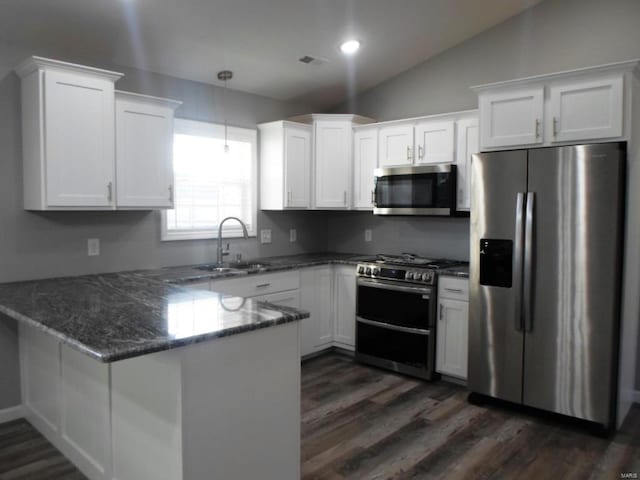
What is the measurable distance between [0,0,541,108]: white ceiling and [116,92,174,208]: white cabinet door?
0.44 m

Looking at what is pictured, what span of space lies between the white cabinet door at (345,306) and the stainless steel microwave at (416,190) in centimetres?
66

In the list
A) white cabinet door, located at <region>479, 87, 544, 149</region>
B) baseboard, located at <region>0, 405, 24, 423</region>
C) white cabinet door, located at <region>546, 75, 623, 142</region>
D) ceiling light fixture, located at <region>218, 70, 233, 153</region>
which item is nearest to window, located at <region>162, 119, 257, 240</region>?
ceiling light fixture, located at <region>218, 70, 233, 153</region>

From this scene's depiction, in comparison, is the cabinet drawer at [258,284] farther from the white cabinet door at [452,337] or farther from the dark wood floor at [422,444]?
the white cabinet door at [452,337]

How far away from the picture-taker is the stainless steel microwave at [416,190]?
3877mm

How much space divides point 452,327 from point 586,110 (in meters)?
1.78

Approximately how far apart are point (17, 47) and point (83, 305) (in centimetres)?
185

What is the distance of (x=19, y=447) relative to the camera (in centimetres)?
281

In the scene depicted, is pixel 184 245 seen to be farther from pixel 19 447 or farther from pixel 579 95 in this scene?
pixel 579 95

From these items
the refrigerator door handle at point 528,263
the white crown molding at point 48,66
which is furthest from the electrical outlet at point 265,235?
the refrigerator door handle at point 528,263

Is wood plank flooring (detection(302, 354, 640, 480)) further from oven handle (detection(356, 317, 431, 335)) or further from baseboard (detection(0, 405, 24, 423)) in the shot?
baseboard (detection(0, 405, 24, 423))

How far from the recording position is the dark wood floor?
8.44ft

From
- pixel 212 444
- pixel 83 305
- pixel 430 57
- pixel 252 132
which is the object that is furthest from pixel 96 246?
pixel 430 57

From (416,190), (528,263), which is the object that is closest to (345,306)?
(416,190)

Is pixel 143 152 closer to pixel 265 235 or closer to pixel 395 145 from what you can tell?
pixel 265 235
